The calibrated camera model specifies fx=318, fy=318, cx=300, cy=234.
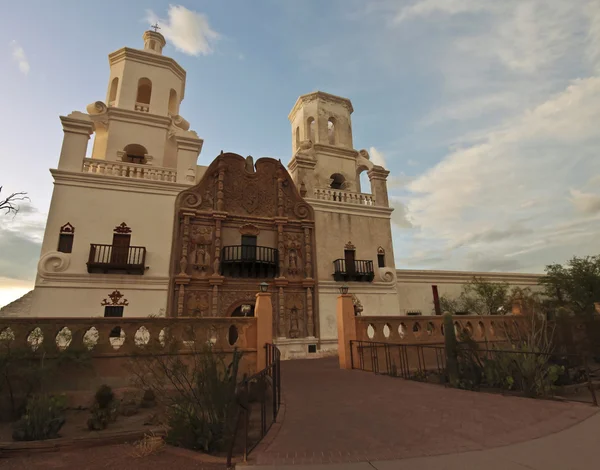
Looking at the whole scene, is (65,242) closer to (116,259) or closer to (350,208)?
(116,259)

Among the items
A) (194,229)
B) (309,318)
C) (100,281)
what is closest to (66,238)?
(100,281)

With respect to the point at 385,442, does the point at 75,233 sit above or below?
above

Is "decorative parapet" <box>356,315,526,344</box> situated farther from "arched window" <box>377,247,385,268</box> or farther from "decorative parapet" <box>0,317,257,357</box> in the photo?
"arched window" <box>377,247,385,268</box>

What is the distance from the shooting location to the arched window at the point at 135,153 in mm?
19391

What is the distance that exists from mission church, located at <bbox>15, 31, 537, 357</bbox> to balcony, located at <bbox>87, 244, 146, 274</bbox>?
5cm

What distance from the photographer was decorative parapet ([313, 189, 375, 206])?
20812mm

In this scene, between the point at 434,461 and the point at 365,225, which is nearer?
the point at 434,461

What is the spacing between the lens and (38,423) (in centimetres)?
505

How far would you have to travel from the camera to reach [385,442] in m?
4.22

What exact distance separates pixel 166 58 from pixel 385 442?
2460 centimetres

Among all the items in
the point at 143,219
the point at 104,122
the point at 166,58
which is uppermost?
the point at 166,58

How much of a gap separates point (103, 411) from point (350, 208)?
17.1m

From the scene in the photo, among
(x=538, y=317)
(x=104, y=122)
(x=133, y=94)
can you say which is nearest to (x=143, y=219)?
(x=104, y=122)

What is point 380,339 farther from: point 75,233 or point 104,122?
point 104,122
